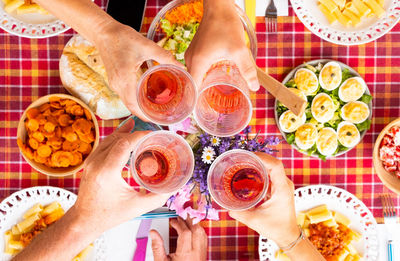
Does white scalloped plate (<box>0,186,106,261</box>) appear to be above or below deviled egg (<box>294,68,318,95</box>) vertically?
below

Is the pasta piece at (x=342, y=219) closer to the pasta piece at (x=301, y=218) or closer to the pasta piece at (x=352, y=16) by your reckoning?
the pasta piece at (x=301, y=218)

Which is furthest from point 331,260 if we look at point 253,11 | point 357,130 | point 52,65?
point 52,65

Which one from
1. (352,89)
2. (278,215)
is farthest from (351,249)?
(352,89)

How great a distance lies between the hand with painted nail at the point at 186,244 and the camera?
4.99 feet

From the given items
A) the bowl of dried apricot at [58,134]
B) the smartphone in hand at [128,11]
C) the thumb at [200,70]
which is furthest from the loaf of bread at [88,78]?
the thumb at [200,70]

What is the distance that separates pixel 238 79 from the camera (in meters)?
1.06

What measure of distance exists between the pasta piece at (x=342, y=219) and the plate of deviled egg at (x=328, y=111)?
9.6 inches

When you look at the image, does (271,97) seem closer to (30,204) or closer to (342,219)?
(342,219)

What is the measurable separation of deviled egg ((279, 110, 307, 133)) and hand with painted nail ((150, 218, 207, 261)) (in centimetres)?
53

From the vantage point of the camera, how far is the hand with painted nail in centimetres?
152

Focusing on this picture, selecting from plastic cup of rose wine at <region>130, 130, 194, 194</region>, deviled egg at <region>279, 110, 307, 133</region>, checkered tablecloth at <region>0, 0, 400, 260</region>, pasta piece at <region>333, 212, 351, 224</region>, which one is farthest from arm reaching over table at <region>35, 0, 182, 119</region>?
pasta piece at <region>333, 212, 351, 224</region>

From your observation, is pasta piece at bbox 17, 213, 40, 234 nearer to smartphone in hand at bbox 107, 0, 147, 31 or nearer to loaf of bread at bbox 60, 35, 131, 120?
loaf of bread at bbox 60, 35, 131, 120

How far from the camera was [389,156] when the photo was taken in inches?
58.0

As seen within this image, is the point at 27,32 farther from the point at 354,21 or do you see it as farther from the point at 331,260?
the point at 331,260
